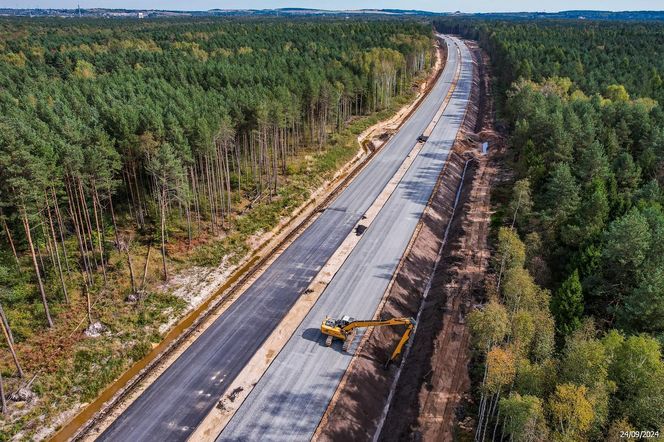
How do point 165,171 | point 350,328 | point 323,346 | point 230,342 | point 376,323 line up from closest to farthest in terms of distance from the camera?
point 376,323, point 350,328, point 323,346, point 230,342, point 165,171

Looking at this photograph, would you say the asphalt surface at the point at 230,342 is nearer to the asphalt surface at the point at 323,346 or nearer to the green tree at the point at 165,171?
the asphalt surface at the point at 323,346

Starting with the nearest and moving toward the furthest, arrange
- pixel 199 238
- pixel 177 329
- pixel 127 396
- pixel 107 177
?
pixel 127 396 < pixel 177 329 < pixel 107 177 < pixel 199 238

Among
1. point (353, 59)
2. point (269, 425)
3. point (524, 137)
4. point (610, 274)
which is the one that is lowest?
point (269, 425)

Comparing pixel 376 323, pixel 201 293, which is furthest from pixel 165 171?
pixel 376 323

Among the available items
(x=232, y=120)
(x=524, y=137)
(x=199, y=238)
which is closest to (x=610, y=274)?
(x=524, y=137)

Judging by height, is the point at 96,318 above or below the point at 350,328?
A: below

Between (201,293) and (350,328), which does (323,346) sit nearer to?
(350,328)

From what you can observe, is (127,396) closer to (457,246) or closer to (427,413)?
(427,413)
